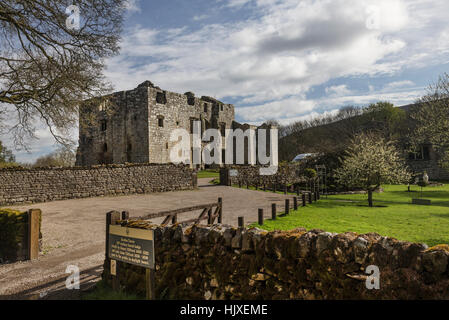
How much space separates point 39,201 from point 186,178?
1029 centimetres

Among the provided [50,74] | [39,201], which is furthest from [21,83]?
[39,201]

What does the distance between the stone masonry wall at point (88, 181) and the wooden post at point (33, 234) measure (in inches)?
427

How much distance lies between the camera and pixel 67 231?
9484 millimetres

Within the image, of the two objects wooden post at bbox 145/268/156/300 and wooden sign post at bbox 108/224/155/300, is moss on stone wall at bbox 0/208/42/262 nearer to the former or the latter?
wooden sign post at bbox 108/224/155/300

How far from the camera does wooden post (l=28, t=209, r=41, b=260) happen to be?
22.4 feet

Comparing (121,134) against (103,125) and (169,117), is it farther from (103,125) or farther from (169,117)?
(169,117)

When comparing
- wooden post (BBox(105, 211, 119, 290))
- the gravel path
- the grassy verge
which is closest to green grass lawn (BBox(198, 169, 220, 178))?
the gravel path

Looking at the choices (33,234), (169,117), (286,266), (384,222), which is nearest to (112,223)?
(33,234)

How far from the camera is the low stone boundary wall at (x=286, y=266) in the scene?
3020 mm

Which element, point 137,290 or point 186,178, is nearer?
point 137,290

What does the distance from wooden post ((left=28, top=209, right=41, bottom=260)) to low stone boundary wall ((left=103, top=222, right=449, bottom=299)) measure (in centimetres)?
339

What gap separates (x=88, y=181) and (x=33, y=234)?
12363 millimetres
